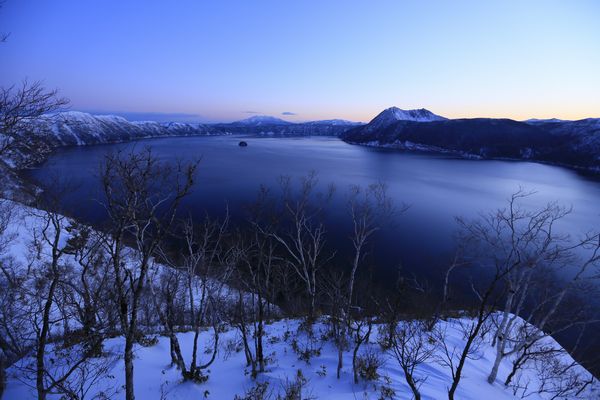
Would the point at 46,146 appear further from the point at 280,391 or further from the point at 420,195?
the point at 420,195

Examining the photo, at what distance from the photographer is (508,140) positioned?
135625 mm

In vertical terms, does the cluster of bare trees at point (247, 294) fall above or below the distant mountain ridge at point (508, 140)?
below

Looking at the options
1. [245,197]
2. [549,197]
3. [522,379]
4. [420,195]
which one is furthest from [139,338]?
[549,197]

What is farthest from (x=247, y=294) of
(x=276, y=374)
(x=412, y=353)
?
(x=412, y=353)

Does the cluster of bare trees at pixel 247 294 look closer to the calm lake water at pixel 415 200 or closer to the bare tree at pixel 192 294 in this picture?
the bare tree at pixel 192 294

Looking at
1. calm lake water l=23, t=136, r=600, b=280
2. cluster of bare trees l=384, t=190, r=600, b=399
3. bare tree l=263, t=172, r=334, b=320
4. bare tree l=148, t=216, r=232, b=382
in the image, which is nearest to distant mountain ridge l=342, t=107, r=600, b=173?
calm lake water l=23, t=136, r=600, b=280

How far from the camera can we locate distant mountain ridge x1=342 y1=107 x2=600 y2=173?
107m

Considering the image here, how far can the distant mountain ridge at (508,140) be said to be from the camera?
4208 inches

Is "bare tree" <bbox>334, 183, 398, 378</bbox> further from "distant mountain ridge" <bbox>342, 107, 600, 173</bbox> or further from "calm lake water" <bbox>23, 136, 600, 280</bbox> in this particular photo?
"distant mountain ridge" <bbox>342, 107, 600, 173</bbox>

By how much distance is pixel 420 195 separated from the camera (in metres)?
52.8

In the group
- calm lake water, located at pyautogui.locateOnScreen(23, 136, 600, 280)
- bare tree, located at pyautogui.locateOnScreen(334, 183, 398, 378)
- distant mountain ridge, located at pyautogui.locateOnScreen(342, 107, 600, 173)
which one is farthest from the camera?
distant mountain ridge, located at pyautogui.locateOnScreen(342, 107, 600, 173)

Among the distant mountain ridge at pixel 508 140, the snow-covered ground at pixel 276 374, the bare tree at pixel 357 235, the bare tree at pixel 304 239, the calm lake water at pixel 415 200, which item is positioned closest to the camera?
the snow-covered ground at pixel 276 374

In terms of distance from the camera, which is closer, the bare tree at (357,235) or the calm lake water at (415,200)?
the bare tree at (357,235)

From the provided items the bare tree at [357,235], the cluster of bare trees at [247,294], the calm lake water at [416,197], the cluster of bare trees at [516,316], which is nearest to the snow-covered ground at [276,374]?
the cluster of bare trees at [247,294]
